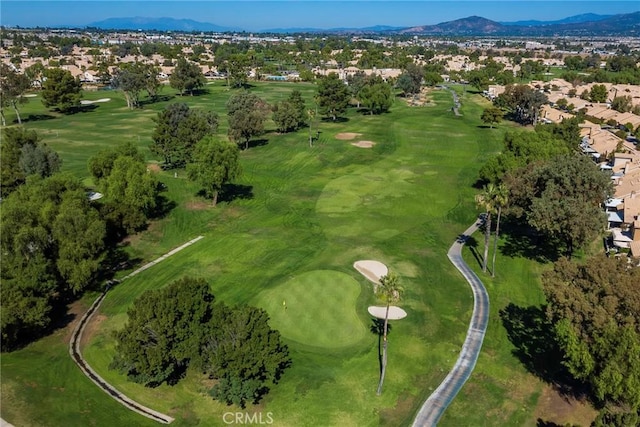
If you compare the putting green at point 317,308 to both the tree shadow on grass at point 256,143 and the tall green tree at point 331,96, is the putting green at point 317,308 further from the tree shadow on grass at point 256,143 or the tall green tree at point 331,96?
the tall green tree at point 331,96

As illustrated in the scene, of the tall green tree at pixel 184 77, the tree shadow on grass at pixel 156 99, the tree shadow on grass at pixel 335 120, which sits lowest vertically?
the tree shadow on grass at pixel 335 120

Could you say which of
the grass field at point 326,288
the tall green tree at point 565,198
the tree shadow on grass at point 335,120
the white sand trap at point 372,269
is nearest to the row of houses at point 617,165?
the tall green tree at point 565,198

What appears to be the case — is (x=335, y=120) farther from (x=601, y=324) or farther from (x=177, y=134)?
(x=601, y=324)

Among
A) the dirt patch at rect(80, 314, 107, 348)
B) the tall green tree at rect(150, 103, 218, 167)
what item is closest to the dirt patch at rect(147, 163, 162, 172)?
the tall green tree at rect(150, 103, 218, 167)

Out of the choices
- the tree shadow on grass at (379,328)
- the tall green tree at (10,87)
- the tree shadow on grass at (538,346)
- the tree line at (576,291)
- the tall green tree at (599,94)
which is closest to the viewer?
the tree line at (576,291)

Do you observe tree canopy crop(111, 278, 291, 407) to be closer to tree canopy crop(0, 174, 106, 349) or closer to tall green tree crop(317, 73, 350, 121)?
tree canopy crop(0, 174, 106, 349)

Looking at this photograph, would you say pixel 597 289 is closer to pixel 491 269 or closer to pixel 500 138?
pixel 491 269
